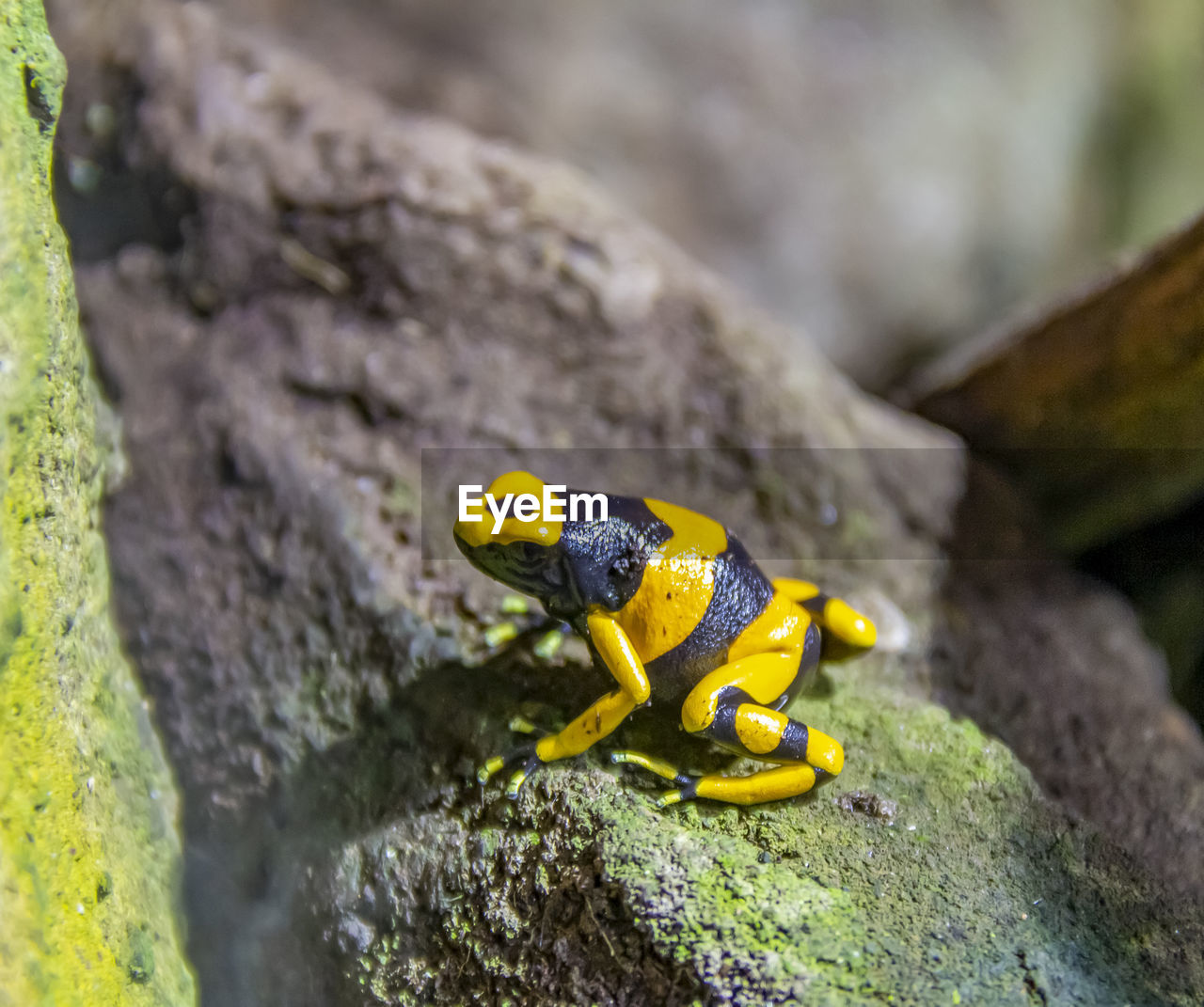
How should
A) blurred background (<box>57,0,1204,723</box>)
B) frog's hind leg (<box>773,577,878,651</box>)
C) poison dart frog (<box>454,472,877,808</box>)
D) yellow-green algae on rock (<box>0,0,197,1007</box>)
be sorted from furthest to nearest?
blurred background (<box>57,0,1204,723</box>)
frog's hind leg (<box>773,577,878,651</box>)
poison dart frog (<box>454,472,877,808</box>)
yellow-green algae on rock (<box>0,0,197,1007</box>)

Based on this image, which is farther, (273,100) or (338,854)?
(273,100)

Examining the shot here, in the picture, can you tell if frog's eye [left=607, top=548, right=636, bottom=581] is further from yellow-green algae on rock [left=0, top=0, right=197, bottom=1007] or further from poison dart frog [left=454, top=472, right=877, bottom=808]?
yellow-green algae on rock [left=0, top=0, right=197, bottom=1007]

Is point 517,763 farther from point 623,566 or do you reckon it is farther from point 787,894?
point 787,894

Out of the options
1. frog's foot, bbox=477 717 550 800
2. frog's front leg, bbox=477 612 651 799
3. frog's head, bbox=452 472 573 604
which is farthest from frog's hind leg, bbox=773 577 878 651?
frog's foot, bbox=477 717 550 800

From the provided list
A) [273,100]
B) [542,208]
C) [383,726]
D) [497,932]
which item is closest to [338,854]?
[383,726]

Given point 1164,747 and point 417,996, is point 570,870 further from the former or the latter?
point 1164,747

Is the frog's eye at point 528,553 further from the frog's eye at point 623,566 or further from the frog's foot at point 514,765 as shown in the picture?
the frog's foot at point 514,765
